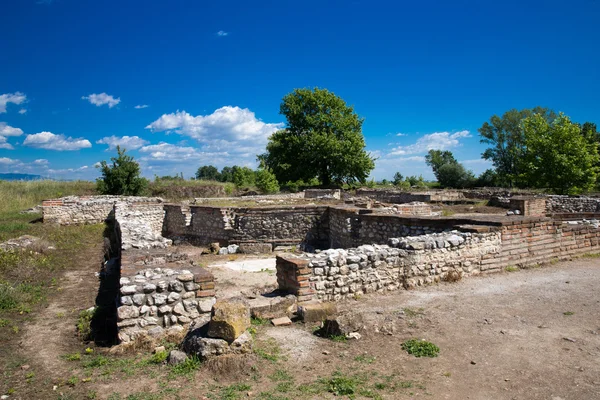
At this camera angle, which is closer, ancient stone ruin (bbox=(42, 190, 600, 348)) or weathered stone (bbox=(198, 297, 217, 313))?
ancient stone ruin (bbox=(42, 190, 600, 348))

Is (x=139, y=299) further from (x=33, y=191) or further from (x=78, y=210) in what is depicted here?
(x=33, y=191)

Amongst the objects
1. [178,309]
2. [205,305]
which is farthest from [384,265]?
[178,309]

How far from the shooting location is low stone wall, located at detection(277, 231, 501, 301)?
6148mm

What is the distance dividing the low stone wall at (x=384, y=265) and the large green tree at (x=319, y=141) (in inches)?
1260

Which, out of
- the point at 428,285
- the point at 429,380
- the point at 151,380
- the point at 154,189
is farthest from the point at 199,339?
the point at 154,189

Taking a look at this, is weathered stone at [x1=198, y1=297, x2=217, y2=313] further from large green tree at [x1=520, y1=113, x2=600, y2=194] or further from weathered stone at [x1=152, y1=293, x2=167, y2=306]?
large green tree at [x1=520, y1=113, x2=600, y2=194]

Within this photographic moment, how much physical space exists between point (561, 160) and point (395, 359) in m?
27.9

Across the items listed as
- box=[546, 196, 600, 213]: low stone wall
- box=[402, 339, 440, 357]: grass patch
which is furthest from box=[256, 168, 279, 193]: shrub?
box=[402, 339, 440, 357]: grass patch

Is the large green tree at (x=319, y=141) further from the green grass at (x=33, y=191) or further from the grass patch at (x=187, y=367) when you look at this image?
the grass patch at (x=187, y=367)

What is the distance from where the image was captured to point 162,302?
4992 mm

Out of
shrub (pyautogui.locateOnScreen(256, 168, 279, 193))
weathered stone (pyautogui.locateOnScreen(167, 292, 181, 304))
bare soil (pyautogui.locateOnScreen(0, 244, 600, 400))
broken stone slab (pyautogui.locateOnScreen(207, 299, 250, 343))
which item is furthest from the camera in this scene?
shrub (pyautogui.locateOnScreen(256, 168, 279, 193))

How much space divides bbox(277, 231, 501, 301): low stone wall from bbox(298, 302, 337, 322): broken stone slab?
0.50 meters

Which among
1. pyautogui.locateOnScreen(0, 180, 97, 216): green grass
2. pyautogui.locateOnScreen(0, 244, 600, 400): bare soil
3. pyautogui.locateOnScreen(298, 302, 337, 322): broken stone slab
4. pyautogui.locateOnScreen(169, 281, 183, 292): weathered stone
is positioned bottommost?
pyautogui.locateOnScreen(0, 244, 600, 400): bare soil

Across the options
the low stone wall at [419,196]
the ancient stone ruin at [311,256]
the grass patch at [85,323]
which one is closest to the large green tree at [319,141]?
the low stone wall at [419,196]
